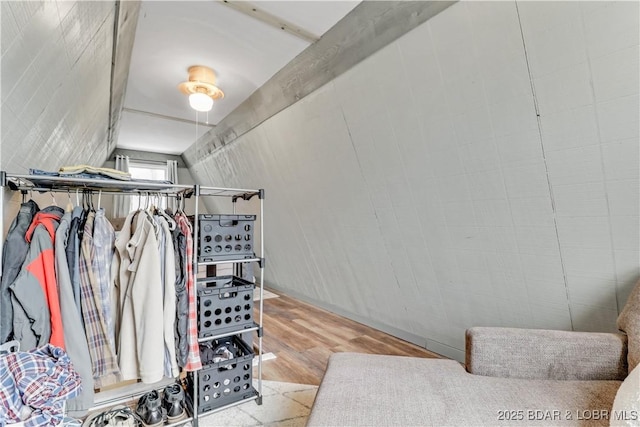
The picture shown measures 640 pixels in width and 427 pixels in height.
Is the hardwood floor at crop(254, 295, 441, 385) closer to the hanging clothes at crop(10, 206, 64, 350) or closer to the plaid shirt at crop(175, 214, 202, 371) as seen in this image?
the plaid shirt at crop(175, 214, 202, 371)

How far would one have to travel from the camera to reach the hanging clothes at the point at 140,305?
5.07 ft

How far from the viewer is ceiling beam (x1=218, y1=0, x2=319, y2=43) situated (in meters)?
1.73

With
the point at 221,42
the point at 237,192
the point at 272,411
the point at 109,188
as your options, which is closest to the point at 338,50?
the point at 221,42

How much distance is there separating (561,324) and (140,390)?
2633 mm

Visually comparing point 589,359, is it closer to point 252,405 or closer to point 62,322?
point 252,405

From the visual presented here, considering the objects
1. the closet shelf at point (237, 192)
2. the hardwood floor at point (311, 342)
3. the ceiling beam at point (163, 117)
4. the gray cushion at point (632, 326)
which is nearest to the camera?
the gray cushion at point (632, 326)

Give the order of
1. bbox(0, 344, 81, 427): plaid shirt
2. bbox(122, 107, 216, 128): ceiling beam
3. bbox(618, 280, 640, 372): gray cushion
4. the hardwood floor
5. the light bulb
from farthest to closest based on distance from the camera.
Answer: bbox(122, 107, 216, 128): ceiling beam → the light bulb → the hardwood floor → bbox(618, 280, 640, 372): gray cushion → bbox(0, 344, 81, 427): plaid shirt

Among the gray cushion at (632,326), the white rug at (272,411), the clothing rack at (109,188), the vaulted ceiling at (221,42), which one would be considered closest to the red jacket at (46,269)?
the clothing rack at (109,188)

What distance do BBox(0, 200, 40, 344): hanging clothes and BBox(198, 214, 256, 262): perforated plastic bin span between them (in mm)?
739

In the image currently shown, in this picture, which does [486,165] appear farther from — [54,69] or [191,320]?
[54,69]

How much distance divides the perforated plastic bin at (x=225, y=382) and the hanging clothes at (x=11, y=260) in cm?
86

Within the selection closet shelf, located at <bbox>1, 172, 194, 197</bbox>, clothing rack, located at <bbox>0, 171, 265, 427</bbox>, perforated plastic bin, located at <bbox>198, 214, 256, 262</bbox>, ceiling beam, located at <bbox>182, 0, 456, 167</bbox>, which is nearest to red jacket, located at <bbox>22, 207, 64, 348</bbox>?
clothing rack, located at <bbox>0, 171, 265, 427</bbox>

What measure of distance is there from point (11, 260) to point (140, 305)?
0.54 m

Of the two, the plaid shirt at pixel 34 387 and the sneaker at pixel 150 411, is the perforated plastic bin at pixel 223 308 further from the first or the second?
the plaid shirt at pixel 34 387
